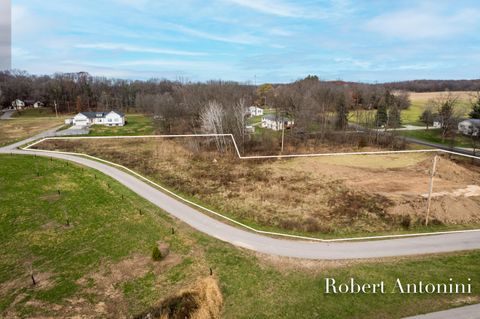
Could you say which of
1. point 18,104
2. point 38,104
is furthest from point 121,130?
point 18,104

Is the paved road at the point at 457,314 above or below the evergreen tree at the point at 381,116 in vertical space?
below

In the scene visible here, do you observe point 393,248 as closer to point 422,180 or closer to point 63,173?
point 422,180

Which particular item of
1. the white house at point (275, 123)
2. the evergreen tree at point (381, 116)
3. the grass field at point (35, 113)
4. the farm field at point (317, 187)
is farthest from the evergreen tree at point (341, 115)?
the grass field at point (35, 113)

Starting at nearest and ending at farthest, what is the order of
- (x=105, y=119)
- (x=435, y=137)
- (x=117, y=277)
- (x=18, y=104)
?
(x=117, y=277), (x=435, y=137), (x=105, y=119), (x=18, y=104)

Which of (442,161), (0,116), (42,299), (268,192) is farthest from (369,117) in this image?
(0,116)

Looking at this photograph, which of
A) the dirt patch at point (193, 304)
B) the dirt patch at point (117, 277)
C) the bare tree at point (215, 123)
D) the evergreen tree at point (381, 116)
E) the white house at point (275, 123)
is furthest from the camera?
the white house at point (275, 123)

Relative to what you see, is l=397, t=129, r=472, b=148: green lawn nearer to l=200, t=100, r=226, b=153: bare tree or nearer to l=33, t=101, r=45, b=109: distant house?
l=200, t=100, r=226, b=153: bare tree

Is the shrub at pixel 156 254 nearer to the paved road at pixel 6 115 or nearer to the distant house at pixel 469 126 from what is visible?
the distant house at pixel 469 126

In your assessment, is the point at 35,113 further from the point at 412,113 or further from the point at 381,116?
the point at 412,113
